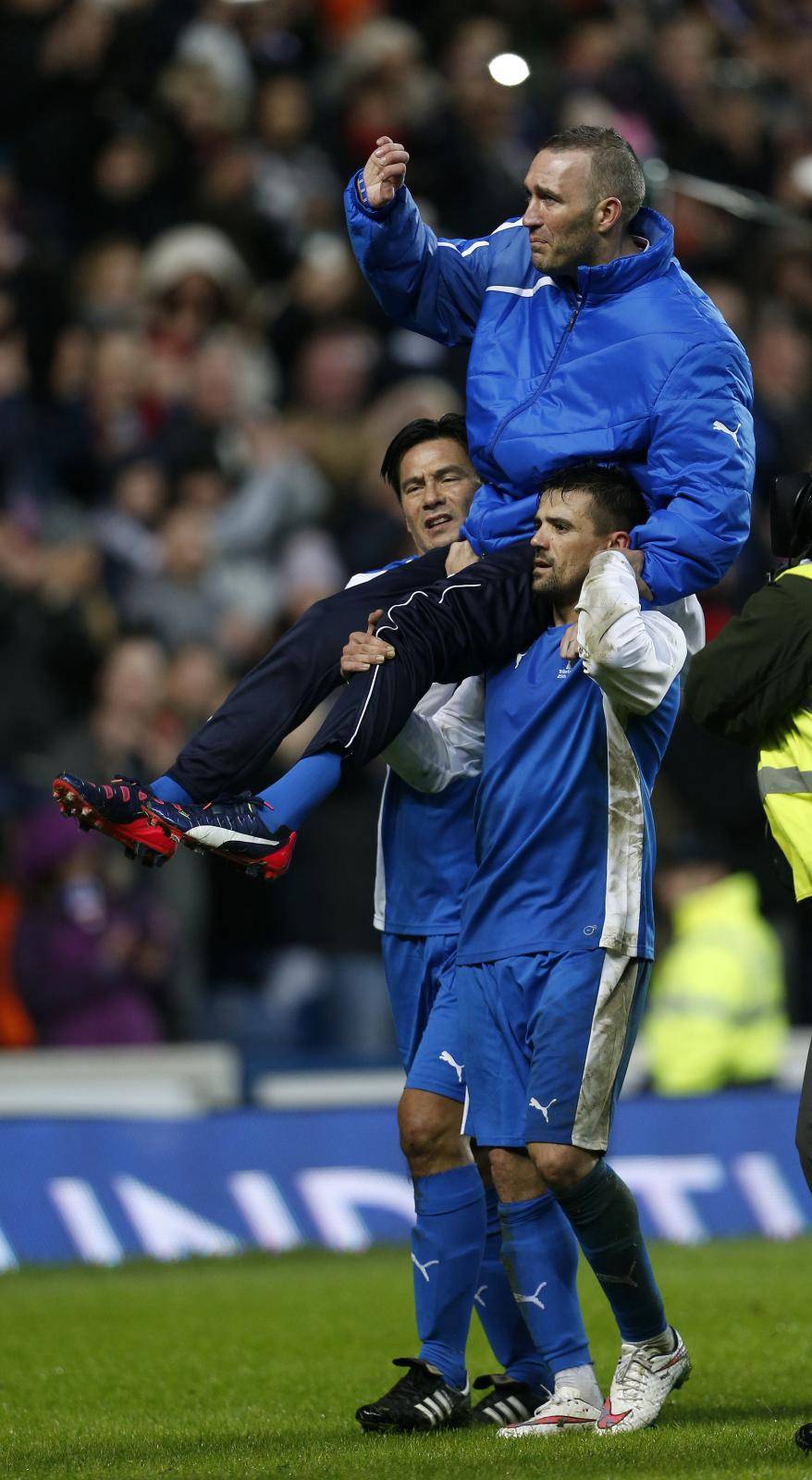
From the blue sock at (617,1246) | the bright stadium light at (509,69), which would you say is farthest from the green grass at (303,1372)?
the bright stadium light at (509,69)

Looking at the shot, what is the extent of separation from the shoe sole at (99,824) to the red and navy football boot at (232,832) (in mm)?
58

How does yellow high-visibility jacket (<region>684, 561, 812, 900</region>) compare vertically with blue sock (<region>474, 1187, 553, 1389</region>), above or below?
above

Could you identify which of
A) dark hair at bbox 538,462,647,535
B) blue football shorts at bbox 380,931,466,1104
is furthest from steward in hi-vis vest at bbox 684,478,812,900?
blue football shorts at bbox 380,931,466,1104

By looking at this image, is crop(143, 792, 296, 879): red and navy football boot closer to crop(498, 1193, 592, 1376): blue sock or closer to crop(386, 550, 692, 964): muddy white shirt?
crop(386, 550, 692, 964): muddy white shirt

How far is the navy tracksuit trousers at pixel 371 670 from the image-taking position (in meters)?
5.98

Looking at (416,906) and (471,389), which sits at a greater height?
(471,389)

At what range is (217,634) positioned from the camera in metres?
13.1

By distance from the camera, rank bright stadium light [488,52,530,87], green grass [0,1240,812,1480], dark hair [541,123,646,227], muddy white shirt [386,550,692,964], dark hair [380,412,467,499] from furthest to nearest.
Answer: bright stadium light [488,52,530,87] → dark hair [380,412,467,499] → dark hair [541,123,646,227] → muddy white shirt [386,550,692,964] → green grass [0,1240,812,1480]

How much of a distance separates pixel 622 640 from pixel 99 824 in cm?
138

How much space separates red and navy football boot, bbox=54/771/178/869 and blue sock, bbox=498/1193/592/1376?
1.35 meters

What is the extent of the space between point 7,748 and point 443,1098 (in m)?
6.10

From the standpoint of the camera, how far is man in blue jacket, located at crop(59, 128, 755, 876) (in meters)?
5.89

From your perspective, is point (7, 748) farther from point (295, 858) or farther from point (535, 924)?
point (535, 924)

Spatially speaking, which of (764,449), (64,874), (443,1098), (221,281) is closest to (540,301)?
(443,1098)
